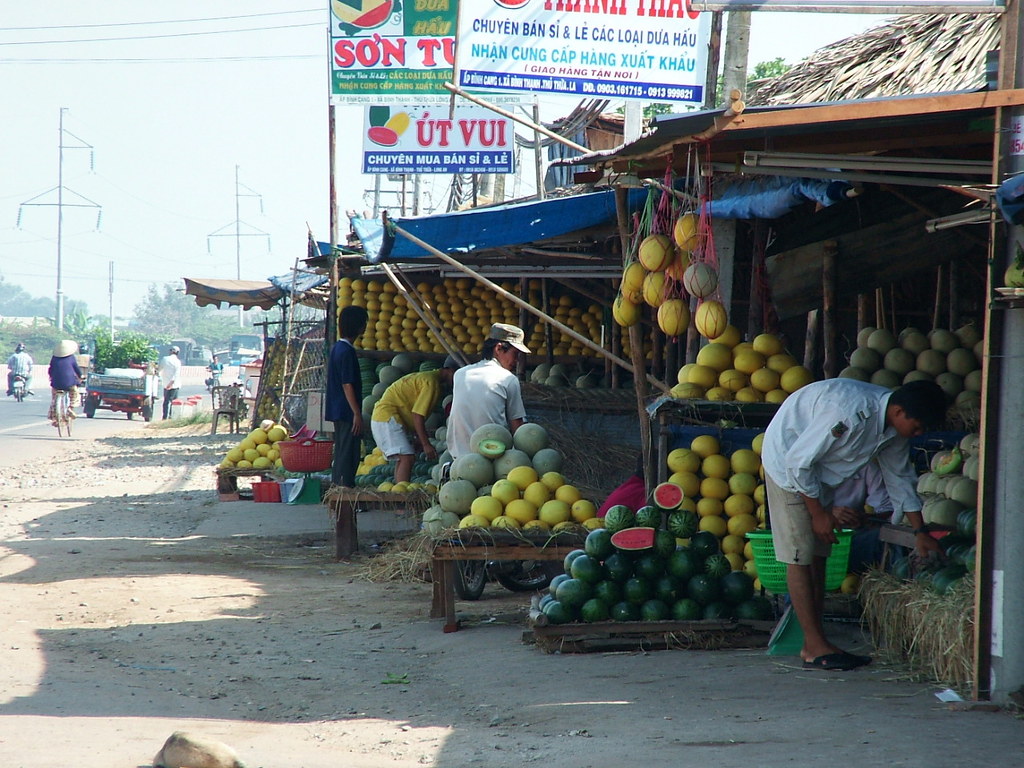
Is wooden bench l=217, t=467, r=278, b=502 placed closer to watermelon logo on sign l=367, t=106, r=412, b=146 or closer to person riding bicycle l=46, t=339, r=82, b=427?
watermelon logo on sign l=367, t=106, r=412, b=146

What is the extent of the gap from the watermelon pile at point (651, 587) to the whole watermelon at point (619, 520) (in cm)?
12

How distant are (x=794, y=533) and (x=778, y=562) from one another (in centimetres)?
42

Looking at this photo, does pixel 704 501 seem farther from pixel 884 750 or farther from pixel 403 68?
pixel 403 68

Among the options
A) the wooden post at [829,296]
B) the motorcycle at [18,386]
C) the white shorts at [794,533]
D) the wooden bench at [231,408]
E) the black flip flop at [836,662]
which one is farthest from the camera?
the motorcycle at [18,386]

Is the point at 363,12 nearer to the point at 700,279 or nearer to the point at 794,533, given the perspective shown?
the point at 700,279

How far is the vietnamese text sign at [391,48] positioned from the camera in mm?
10438

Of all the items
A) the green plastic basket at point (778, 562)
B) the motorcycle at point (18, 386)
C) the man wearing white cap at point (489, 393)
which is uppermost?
the man wearing white cap at point (489, 393)

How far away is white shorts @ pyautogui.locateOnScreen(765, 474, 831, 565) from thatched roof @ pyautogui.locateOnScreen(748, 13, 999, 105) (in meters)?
2.32

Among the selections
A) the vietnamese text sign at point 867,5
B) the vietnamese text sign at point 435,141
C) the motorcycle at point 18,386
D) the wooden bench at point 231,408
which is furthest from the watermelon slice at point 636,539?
the motorcycle at point 18,386

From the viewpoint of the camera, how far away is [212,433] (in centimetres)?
2427

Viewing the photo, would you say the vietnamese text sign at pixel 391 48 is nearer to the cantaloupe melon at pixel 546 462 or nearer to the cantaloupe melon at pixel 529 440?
the cantaloupe melon at pixel 529 440

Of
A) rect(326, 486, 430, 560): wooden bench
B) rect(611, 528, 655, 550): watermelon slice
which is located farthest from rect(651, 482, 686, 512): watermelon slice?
rect(326, 486, 430, 560): wooden bench

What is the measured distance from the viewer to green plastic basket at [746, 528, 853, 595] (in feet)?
18.0

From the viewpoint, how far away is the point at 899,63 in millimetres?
6895
